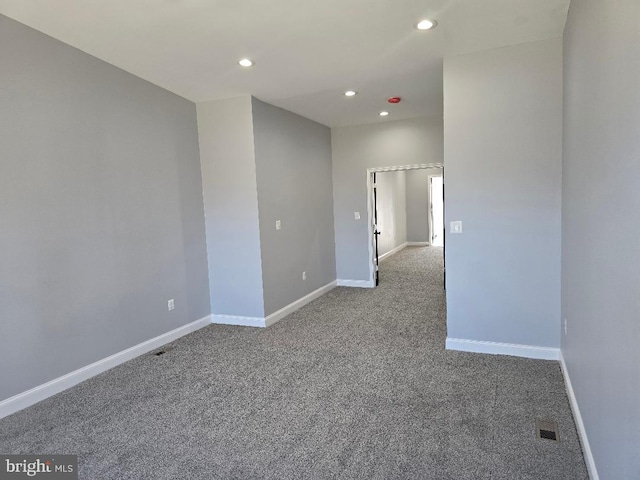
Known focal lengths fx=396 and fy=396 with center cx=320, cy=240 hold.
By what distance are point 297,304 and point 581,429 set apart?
11.9ft

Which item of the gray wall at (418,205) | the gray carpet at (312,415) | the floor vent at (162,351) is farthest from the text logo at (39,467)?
the gray wall at (418,205)

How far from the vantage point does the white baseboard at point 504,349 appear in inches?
132

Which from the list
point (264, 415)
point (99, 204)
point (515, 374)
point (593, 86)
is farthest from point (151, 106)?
point (515, 374)

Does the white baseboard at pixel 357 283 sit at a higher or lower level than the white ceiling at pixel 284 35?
lower

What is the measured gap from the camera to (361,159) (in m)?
6.34

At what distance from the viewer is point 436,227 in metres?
11.9

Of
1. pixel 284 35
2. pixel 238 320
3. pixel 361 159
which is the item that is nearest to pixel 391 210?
pixel 361 159

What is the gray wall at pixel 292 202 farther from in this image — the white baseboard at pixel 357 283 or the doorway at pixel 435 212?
the doorway at pixel 435 212

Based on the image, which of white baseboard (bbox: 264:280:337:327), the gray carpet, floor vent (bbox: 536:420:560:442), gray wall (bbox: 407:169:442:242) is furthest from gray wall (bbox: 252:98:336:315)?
gray wall (bbox: 407:169:442:242)

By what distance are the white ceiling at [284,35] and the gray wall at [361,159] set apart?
1755 mm

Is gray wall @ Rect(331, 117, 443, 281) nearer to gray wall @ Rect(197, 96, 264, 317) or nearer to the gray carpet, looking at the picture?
gray wall @ Rect(197, 96, 264, 317)

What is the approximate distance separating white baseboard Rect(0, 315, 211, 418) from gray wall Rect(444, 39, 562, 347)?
297 cm

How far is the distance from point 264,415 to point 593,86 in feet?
8.68

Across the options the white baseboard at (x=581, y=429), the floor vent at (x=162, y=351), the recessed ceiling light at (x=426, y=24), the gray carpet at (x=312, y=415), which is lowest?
the gray carpet at (x=312, y=415)
